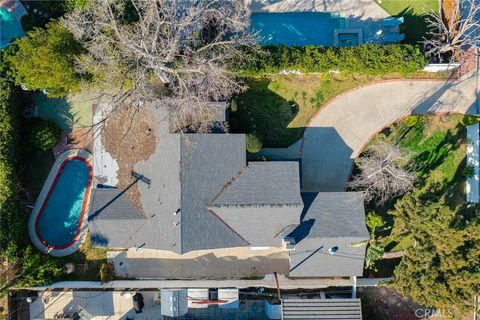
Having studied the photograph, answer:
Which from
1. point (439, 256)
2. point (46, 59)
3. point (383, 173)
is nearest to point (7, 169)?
point (46, 59)

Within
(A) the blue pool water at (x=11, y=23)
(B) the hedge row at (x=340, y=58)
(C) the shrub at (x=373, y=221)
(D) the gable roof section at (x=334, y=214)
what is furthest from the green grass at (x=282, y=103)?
(A) the blue pool water at (x=11, y=23)

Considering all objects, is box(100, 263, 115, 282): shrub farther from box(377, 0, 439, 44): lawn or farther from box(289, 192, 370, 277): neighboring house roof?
box(377, 0, 439, 44): lawn

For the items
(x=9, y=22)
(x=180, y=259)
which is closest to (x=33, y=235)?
(x=180, y=259)

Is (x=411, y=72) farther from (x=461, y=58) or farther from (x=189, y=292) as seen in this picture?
(x=189, y=292)

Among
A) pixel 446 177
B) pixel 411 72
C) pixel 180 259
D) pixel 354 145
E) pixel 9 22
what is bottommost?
pixel 180 259

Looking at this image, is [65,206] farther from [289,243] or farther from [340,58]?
[340,58]
